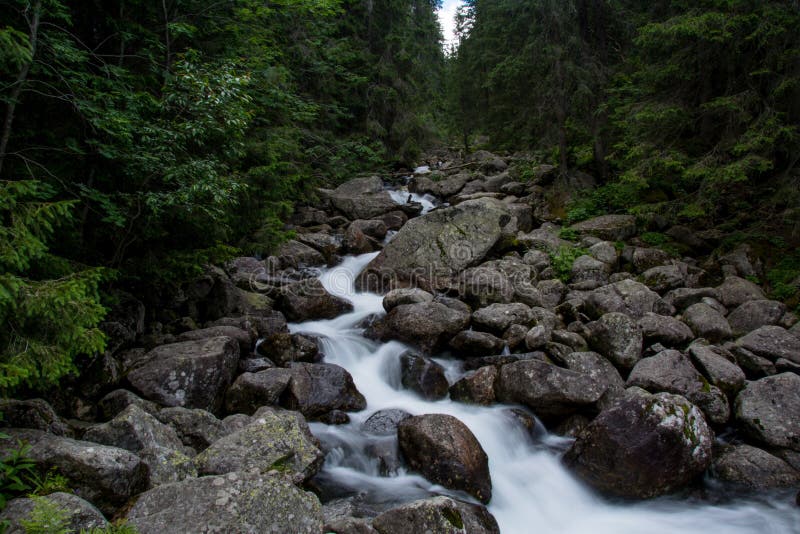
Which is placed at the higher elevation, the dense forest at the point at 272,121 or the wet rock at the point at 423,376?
the dense forest at the point at 272,121

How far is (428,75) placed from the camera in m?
23.4

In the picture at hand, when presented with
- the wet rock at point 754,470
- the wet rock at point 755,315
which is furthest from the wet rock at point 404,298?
the wet rock at point 755,315

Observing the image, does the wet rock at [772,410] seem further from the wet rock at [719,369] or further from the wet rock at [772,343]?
the wet rock at [772,343]

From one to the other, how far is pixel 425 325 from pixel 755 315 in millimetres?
6527

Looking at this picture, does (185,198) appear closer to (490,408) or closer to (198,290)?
(198,290)

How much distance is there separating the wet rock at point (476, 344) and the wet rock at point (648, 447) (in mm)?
2938

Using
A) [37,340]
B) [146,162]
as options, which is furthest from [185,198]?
[37,340]

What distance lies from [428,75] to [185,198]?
2075cm

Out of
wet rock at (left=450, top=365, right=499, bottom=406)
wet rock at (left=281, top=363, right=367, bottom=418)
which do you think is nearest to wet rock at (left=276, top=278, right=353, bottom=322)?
wet rock at (left=281, top=363, right=367, bottom=418)

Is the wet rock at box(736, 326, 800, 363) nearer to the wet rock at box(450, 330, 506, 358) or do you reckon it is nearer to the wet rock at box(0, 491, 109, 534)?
the wet rock at box(450, 330, 506, 358)

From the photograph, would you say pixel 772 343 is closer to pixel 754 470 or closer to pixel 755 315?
pixel 755 315

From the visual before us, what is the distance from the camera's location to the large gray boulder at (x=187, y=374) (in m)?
6.09

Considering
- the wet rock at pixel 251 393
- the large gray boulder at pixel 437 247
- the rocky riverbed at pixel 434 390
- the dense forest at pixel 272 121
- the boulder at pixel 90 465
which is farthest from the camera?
the large gray boulder at pixel 437 247

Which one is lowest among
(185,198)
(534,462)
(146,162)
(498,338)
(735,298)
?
(534,462)
